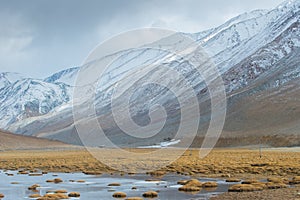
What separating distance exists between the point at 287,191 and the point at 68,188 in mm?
18761

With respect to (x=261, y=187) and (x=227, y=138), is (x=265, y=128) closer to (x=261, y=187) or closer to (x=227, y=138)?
(x=227, y=138)

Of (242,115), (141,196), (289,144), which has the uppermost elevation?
(242,115)

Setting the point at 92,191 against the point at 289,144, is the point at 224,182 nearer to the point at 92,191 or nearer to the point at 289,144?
the point at 92,191

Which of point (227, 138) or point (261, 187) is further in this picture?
point (227, 138)

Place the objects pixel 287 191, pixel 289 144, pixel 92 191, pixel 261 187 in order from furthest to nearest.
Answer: pixel 289 144, pixel 92 191, pixel 261 187, pixel 287 191

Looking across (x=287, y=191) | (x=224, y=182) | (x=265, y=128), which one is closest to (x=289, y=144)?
(x=265, y=128)

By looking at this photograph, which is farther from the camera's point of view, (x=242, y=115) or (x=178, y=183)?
(x=242, y=115)

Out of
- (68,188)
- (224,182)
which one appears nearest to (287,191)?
(224,182)

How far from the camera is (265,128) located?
169250mm

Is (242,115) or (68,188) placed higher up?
(242,115)

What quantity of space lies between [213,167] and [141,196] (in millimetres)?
26823

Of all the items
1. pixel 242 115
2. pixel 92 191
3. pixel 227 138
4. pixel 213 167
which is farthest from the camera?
pixel 242 115

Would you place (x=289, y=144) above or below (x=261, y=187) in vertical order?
above

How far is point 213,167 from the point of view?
61.1m
